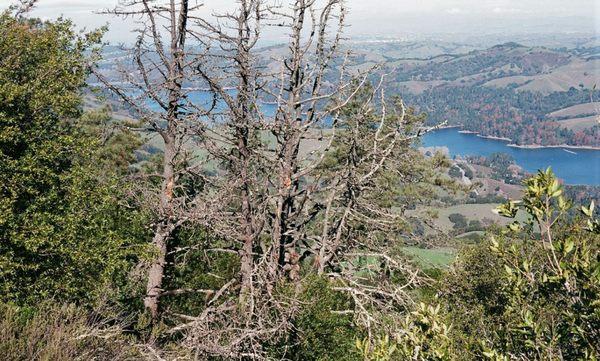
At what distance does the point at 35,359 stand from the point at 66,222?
3847 millimetres

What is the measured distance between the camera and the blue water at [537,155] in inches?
5202

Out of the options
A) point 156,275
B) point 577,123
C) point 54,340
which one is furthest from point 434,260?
point 577,123

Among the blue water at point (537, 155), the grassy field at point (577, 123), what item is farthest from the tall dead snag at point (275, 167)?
the grassy field at point (577, 123)

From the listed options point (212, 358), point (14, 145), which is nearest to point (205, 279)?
point (212, 358)

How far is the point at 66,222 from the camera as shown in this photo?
9.42 m

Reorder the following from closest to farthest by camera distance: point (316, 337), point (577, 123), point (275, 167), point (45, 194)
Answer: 1. point (316, 337)
2. point (45, 194)
3. point (275, 167)
4. point (577, 123)

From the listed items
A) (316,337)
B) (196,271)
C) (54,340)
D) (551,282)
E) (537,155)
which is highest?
(551,282)

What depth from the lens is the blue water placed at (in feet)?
433

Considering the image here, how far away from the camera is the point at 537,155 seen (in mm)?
159250

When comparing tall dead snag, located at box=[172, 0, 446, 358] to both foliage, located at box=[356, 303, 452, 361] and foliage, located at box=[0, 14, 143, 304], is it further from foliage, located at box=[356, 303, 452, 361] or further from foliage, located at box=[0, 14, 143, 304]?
foliage, located at box=[356, 303, 452, 361]

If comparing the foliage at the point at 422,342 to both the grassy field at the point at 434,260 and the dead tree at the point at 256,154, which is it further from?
the grassy field at the point at 434,260

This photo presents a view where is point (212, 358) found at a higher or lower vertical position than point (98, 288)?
lower

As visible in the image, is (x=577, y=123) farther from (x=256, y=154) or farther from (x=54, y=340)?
(x=54, y=340)

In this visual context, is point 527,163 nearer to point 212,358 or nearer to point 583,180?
point 583,180
